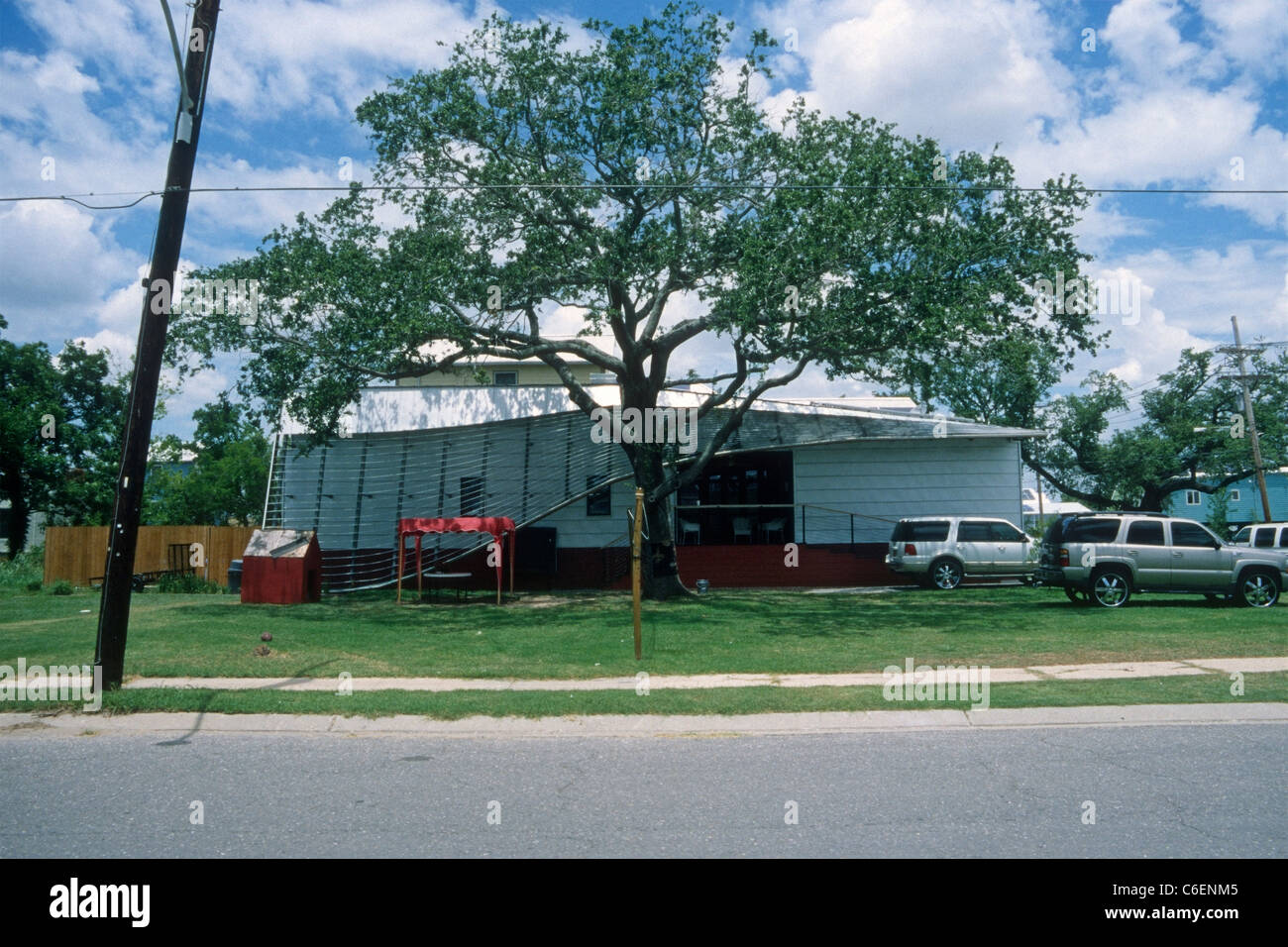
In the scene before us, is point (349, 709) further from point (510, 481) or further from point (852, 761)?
point (510, 481)

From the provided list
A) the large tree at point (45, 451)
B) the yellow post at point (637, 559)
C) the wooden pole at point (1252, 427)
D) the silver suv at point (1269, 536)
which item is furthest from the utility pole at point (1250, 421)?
the large tree at point (45, 451)

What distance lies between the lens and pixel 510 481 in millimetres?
25141

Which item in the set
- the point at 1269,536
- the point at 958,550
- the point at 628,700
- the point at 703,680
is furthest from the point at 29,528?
the point at 1269,536

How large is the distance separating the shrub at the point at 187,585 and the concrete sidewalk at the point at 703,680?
14.6 meters

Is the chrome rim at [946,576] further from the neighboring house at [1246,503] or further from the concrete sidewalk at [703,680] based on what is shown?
the neighboring house at [1246,503]

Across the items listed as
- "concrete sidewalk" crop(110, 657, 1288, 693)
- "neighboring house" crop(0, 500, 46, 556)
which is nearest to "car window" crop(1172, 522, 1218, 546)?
"concrete sidewalk" crop(110, 657, 1288, 693)

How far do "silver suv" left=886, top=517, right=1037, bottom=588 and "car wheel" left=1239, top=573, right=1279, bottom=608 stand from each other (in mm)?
5960

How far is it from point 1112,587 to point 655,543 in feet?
30.7

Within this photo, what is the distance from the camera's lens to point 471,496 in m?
25.4

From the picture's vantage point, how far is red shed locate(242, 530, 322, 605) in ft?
68.1

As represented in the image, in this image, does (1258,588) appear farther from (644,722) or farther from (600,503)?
(644,722)

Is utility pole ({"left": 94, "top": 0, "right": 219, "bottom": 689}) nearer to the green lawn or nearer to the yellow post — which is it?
the green lawn

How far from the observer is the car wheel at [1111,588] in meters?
19.0
